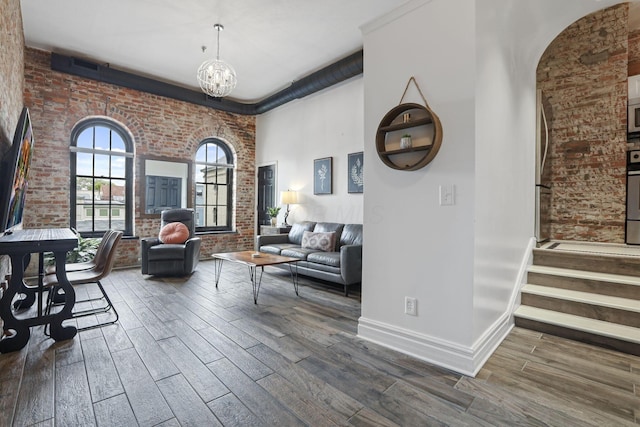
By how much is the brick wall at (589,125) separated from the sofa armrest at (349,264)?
3047mm

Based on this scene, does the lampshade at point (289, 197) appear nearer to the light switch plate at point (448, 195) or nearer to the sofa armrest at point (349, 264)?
the sofa armrest at point (349, 264)

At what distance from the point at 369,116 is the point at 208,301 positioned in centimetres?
266

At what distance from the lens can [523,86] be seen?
3.06 metres

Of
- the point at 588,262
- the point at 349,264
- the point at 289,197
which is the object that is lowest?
the point at 349,264

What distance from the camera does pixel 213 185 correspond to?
22.5 ft

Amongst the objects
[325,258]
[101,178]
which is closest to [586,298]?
[325,258]

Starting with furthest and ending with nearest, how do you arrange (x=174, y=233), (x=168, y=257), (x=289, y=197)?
(x=289, y=197)
(x=174, y=233)
(x=168, y=257)

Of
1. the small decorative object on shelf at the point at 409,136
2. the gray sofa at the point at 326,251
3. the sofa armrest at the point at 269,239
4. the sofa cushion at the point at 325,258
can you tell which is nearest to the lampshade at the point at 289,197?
the gray sofa at the point at 326,251

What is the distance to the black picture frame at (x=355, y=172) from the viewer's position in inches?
197

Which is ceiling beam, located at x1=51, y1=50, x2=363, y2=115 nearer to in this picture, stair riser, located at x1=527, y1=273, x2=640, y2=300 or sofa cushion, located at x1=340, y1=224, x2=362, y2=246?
sofa cushion, located at x1=340, y1=224, x2=362, y2=246

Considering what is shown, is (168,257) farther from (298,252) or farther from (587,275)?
(587,275)

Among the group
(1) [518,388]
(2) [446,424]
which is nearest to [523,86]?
(1) [518,388]

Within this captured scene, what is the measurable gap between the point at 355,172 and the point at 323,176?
2.54 ft

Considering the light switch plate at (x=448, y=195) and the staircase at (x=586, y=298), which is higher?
the light switch plate at (x=448, y=195)
